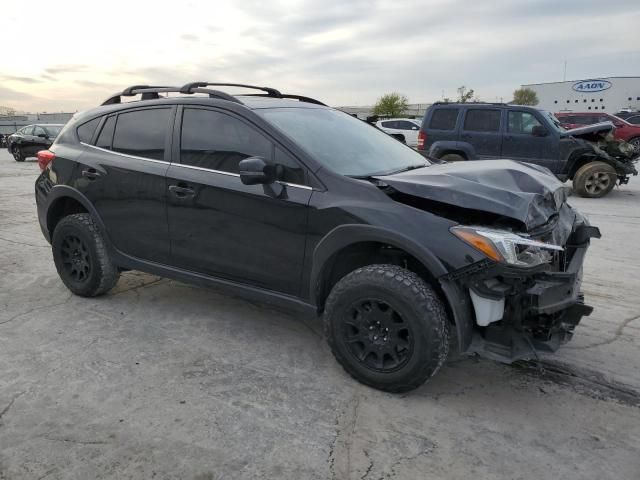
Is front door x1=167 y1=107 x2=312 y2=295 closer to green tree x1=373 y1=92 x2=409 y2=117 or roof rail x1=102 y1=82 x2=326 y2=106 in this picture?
roof rail x1=102 y1=82 x2=326 y2=106

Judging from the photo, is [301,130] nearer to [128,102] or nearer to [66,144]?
[128,102]

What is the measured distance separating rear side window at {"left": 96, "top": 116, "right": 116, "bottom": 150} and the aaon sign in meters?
79.5

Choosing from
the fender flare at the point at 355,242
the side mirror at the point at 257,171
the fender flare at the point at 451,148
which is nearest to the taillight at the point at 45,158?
the side mirror at the point at 257,171

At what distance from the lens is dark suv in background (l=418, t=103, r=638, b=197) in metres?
10.3

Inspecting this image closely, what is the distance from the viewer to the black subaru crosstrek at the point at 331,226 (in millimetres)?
2680

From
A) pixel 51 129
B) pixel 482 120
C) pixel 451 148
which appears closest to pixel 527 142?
pixel 482 120

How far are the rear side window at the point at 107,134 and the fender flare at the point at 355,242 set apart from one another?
2.20 m

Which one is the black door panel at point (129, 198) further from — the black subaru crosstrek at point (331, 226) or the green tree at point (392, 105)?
the green tree at point (392, 105)

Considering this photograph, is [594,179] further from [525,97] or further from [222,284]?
[525,97]

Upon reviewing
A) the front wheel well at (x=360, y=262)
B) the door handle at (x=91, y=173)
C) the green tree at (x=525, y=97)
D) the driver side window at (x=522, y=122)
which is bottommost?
the front wheel well at (x=360, y=262)

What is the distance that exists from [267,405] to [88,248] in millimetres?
2262

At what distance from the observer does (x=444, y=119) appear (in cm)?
1113

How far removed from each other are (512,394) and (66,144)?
405cm

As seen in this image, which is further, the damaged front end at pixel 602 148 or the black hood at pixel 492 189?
the damaged front end at pixel 602 148
